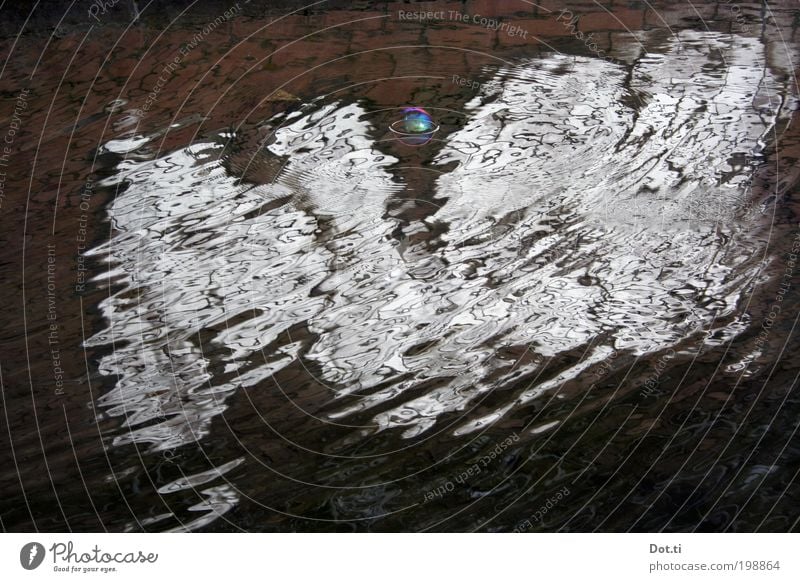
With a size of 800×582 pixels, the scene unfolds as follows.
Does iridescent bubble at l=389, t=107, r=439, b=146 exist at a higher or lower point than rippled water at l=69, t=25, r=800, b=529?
higher

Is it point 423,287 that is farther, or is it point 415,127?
point 415,127

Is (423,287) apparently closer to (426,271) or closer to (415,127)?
(426,271)

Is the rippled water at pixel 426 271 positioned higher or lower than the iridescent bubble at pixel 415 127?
lower

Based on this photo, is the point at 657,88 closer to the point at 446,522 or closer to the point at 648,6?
the point at 648,6

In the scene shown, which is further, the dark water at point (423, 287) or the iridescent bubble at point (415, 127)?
the iridescent bubble at point (415, 127)

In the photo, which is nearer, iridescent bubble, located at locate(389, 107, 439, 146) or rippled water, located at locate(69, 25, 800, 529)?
rippled water, located at locate(69, 25, 800, 529)

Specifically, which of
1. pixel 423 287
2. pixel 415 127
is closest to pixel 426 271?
pixel 423 287

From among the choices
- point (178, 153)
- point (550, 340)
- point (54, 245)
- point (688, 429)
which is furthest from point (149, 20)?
point (688, 429)
